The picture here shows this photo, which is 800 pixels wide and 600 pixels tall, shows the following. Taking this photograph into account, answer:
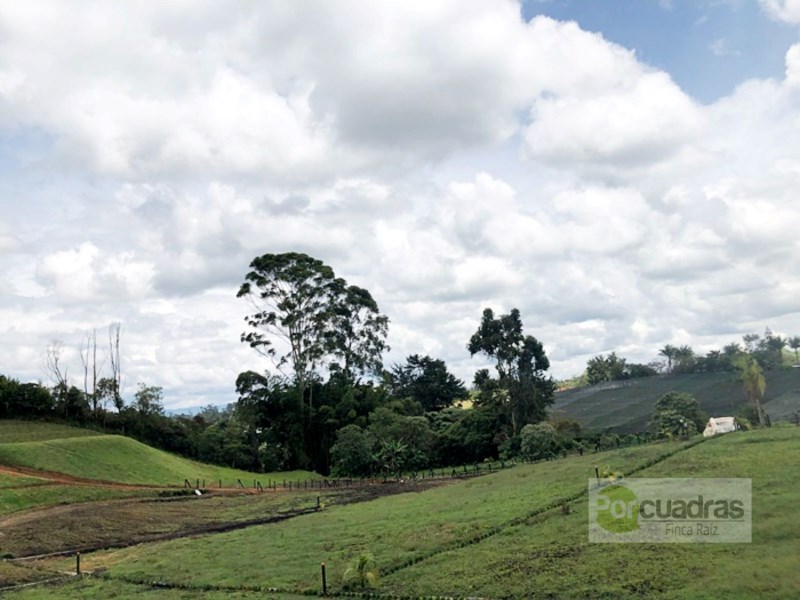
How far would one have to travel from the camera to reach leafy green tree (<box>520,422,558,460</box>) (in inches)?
2158

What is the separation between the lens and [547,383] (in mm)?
70312

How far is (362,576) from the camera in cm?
2016

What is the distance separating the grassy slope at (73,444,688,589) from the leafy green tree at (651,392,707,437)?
13799 mm

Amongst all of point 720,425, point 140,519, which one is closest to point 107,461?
point 140,519

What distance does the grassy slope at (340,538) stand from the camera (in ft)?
77.2

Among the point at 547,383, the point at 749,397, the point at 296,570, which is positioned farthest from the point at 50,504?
the point at 749,397

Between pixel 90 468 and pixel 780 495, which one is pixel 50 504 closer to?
pixel 90 468

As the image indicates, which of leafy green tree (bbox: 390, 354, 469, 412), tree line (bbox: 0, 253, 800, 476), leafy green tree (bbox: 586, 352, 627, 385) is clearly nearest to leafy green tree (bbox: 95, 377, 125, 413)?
tree line (bbox: 0, 253, 800, 476)

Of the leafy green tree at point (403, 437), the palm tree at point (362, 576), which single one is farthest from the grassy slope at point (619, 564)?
the leafy green tree at point (403, 437)

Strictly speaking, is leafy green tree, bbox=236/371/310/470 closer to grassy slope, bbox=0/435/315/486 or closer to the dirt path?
grassy slope, bbox=0/435/315/486

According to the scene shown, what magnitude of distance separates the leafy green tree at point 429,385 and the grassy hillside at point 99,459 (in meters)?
31.2

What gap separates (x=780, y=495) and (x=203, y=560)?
71.9 feet

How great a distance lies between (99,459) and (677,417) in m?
47.7

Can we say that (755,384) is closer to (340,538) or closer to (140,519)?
(340,538)
